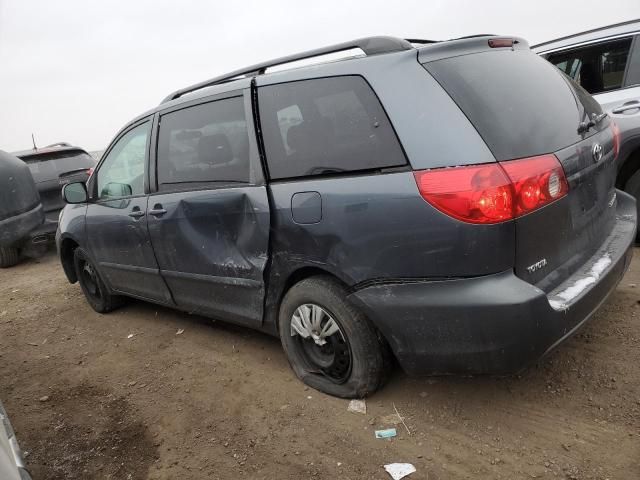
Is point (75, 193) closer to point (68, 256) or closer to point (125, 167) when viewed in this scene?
point (125, 167)

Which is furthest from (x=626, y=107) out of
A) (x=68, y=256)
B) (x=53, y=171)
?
(x=53, y=171)

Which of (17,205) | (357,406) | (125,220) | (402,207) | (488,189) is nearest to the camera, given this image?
(488,189)

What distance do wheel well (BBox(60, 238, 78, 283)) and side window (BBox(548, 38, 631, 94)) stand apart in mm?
4884

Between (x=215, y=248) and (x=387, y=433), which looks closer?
(x=387, y=433)

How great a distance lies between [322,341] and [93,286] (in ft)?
9.96

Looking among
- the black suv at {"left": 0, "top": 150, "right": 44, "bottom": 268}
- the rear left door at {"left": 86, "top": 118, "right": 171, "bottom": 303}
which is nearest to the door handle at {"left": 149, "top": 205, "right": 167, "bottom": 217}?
the rear left door at {"left": 86, "top": 118, "right": 171, "bottom": 303}

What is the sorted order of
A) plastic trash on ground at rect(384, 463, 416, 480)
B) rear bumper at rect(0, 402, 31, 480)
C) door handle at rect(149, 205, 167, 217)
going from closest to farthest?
rear bumper at rect(0, 402, 31, 480), plastic trash on ground at rect(384, 463, 416, 480), door handle at rect(149, 205, 167, 217)

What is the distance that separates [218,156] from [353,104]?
1.02 m

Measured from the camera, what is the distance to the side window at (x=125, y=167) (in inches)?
142

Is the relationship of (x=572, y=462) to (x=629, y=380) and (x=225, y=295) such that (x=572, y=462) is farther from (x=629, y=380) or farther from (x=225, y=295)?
(x=225, y=295)

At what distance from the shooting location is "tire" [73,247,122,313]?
14.9ft

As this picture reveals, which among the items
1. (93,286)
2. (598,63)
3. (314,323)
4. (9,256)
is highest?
(598,63)

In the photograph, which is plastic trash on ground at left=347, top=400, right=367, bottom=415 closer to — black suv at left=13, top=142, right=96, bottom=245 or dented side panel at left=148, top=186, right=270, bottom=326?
dented side panel at left=148, top=186, right=270, bottom=326

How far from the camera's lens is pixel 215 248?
3008 millimetres
